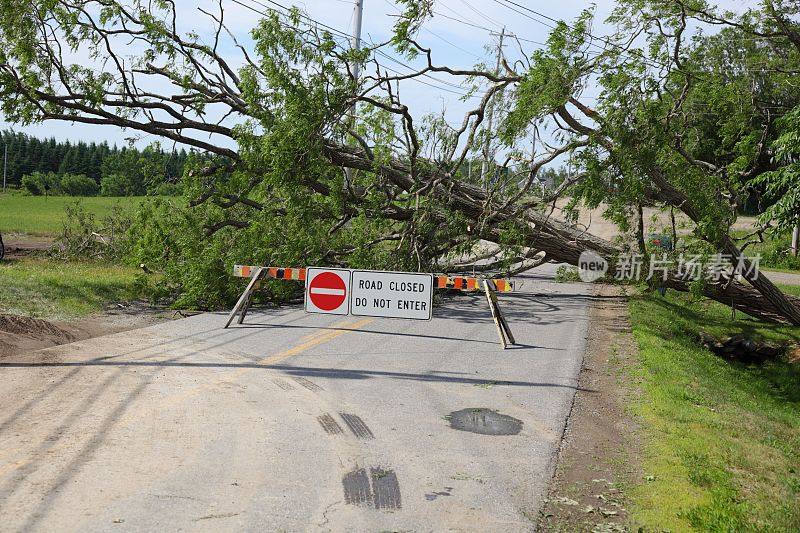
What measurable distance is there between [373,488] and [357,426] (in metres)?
1.56

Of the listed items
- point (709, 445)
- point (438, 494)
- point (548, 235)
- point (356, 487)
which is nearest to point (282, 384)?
point (356, 487)

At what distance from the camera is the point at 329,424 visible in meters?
7.02

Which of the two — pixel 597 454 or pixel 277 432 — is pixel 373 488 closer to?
pixel 277 432

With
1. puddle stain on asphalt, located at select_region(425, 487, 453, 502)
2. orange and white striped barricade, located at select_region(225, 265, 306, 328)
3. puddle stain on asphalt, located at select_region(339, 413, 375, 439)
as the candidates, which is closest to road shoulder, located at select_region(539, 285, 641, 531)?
puddle stain on asphalt, located at select_region(425, 487, 453, 502)

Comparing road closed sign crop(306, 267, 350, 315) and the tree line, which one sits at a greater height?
the tree line

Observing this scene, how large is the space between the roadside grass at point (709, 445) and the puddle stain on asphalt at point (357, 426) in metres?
2.23

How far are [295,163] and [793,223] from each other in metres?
8.26

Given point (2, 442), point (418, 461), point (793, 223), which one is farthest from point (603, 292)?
point (2, 442)

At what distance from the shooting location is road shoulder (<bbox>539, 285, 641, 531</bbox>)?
16.9 ft

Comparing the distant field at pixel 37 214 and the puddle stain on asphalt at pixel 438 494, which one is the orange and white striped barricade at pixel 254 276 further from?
the distant field at pixel 37 214

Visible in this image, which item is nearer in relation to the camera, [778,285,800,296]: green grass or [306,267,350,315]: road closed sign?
[306,267,350,315]: road closed sign

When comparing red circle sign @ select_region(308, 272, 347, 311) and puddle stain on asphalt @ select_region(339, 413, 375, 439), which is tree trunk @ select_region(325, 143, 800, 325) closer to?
red circle sign @ select_region(308, 272, 347, 311)

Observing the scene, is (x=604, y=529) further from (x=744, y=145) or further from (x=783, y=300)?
(x=744, y=145)

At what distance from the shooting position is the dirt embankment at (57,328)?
9.70m
